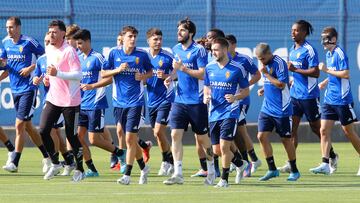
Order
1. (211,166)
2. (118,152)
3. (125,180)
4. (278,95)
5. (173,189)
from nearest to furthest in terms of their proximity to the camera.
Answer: (173,189) → (125,180) → (211,166) → (278,95) → (118,152)

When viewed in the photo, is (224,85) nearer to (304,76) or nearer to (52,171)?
(52,171)

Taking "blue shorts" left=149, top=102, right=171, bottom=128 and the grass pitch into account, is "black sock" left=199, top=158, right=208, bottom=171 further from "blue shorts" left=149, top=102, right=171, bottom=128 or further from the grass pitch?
"blue shorts" left=149, top=102, right=171, bottom=128

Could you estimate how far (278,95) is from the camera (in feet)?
64.7

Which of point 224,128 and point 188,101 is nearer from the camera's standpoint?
point 224,128

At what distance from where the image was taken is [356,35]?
30531 millimetres

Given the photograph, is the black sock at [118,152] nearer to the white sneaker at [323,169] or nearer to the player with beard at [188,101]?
the player with beard at [188,101]

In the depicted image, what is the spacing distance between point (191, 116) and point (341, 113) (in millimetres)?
3654

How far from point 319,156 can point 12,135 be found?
700 cm

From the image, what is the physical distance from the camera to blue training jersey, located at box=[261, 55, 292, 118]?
19516mm

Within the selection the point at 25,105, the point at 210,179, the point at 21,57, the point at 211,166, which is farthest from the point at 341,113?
the point at 21,57

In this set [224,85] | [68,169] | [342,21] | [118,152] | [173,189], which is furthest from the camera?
[342,21]

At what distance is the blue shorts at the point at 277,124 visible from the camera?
64.0 feet

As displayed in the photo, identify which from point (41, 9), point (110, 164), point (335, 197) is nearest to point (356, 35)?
point (41, 9)

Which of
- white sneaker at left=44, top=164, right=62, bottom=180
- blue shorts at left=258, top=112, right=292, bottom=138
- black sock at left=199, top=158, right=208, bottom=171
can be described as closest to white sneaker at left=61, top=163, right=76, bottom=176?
white sneaker at left=44, top=164, right=62, bottom=180
